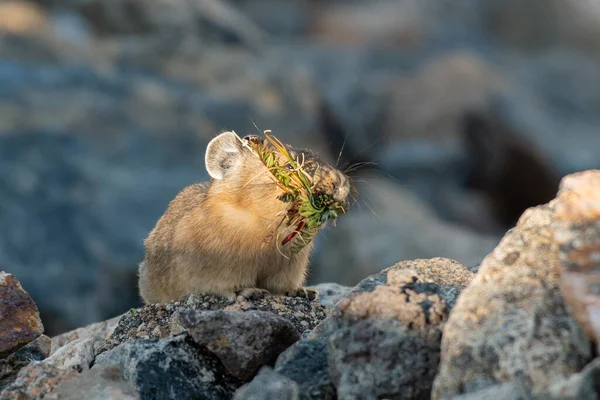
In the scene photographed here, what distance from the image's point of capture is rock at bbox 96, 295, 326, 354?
21.0 ft

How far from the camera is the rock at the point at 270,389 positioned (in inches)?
171

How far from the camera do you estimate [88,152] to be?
1534cm

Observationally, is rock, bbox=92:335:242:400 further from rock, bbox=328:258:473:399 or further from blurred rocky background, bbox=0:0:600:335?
blurred rocky background, bbox=0:0:600:335

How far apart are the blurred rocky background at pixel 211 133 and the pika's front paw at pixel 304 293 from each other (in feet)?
2.81

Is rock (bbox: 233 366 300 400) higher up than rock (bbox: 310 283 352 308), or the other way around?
rock (bbox: 310 283 352 308)

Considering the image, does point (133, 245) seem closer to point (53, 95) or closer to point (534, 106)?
point (53, 95)

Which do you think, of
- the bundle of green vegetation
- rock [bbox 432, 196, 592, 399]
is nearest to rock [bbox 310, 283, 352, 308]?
the bundle of green vegetation

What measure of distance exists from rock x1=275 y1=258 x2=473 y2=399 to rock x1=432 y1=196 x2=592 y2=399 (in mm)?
210

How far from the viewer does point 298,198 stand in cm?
666

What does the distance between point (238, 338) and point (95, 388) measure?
75 cm

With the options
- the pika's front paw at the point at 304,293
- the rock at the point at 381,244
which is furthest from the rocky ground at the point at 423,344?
the rock at the point at 381,244

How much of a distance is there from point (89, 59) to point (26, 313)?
12457 millimetres

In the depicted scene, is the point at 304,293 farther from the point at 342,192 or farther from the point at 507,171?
the point at 507,171

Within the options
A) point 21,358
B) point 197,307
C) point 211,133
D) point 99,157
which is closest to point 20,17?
point 99,157
